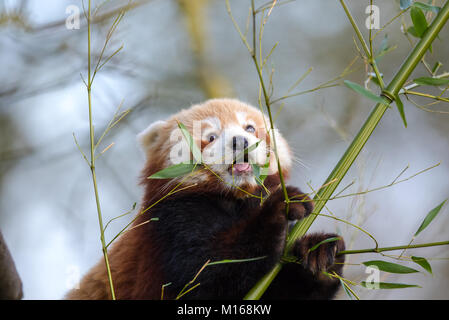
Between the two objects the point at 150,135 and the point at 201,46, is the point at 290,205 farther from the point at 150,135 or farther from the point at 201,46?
the point at 201,46

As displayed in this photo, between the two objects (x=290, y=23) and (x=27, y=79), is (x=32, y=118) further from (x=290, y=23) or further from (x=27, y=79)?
(x=290, y=23)

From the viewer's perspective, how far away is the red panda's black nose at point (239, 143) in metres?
2.21

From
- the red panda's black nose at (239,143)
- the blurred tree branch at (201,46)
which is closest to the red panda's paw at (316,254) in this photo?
the red panda's black nose at (239,143)

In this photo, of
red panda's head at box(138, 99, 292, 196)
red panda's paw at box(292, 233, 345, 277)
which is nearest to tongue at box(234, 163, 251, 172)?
red panda's head at box(138, 99, 292, 196)

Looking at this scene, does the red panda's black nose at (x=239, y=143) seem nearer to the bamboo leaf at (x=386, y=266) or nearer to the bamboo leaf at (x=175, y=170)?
the bamboo leaf at (x=175, y=170)

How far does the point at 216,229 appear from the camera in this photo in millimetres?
2104

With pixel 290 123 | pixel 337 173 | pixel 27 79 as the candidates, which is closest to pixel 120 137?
pixel 27 79

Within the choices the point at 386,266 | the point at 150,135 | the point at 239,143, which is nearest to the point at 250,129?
the point at 239,143

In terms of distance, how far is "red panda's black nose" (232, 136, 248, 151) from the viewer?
2.21m

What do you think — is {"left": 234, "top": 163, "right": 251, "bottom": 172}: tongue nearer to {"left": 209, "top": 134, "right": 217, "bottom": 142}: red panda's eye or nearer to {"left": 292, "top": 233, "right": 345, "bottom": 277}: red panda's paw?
{"left": 209, "top": 134, "right": 217, "bottom": 142}: red panda's eye

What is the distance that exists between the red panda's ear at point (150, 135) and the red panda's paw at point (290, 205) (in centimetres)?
105

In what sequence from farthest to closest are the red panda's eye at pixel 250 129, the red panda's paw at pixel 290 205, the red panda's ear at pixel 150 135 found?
the red panda's ear at pixel 150 135, the red panda's eye at pixel 250 129, the red panda's paw at pixel 290 205

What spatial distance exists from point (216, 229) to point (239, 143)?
1.38 feet
